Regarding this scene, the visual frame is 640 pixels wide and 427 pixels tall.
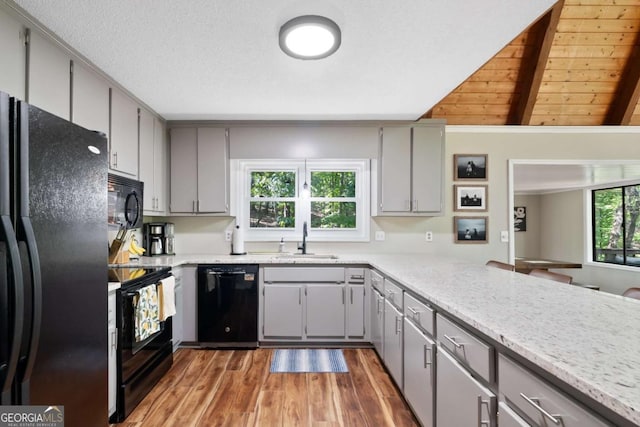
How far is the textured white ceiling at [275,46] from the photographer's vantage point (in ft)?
5.18

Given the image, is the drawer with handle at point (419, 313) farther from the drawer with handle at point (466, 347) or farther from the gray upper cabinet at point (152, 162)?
the gray upper cabinet at point (152, 162)

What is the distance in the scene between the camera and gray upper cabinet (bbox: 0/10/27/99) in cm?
153

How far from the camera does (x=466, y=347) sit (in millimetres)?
1239

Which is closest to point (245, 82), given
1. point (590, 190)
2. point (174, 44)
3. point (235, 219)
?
point (174, 44)

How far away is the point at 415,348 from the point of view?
1.79m

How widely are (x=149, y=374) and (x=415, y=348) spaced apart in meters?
1.86

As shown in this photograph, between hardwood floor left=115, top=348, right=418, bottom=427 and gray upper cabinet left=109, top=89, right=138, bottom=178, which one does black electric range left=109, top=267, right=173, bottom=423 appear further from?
gray upper cabinet left=109, top=89, right=138, bottom=178

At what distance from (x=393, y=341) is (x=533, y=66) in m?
3.33

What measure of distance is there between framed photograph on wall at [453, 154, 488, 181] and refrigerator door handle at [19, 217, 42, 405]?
360 centimetres

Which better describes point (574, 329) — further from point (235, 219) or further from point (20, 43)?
point (235, 219)

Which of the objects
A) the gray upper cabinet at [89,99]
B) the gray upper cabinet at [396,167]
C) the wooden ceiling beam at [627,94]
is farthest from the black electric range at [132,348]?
the wooden ceiling beam at [627,94]

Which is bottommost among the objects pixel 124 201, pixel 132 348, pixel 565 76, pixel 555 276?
pixel 132 348

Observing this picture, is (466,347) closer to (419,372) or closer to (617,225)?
(419,372)

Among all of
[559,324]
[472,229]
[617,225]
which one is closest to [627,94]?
[472,229]
